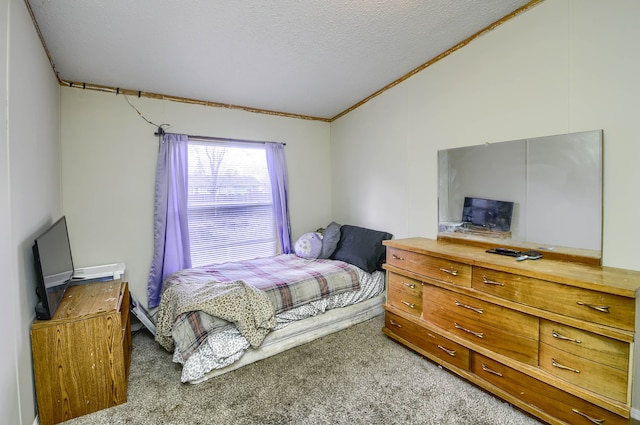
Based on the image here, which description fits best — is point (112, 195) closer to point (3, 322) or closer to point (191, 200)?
point (191, 200)

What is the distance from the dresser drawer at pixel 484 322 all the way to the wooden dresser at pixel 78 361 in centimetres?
215

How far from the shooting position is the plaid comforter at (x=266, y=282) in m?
2.09

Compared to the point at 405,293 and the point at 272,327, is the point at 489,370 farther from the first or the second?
the point at 272,327

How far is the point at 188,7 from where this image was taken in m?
1.79

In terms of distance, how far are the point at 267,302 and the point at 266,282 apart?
276 mm

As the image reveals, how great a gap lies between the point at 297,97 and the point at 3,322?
9.78ft

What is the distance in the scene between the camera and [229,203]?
3535 mm

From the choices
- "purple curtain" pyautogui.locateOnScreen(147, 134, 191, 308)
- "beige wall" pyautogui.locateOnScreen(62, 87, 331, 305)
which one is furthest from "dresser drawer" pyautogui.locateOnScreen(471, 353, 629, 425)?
"beige wall" pyautogui.locateOnScreen(62, 87, 331, 305)

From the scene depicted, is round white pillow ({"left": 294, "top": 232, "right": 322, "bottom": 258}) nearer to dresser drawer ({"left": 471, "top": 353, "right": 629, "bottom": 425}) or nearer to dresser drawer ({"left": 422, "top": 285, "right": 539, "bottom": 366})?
dresser drawer ({"left": 422, "top": 285, "right": 539, "bottom": 366})

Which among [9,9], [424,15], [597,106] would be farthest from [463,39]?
[9,9]

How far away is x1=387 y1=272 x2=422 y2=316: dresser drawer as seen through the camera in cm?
233

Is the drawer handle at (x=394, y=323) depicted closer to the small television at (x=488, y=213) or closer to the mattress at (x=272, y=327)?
the mattress at (x=272, y=327)

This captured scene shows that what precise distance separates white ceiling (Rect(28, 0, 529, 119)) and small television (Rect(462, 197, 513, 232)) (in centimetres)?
134

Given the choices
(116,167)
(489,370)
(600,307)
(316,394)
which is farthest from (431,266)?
(116,167)
